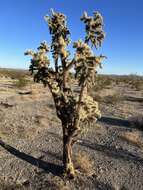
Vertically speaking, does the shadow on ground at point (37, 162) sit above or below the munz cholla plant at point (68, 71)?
below

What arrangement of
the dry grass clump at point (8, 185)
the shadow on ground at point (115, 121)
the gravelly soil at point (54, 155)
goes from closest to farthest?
1. the dry grass clump at point (8, 185)
2. the gravelly soil at point (54, 155)
3. the shadow on ground at point (115, 121)

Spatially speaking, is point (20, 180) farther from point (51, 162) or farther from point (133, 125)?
point (133, 125)

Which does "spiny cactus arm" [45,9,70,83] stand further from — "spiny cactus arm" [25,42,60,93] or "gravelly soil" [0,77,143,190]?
"gravelly soil" [0,77,143,190]

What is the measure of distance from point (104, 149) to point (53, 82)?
201 inches

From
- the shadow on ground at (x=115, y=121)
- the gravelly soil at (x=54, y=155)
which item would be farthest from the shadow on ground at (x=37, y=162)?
the shadow on ground at (x=115, y=121)

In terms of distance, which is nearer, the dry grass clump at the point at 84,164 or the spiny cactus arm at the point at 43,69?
the spiny cactus arm at the point at 43,69

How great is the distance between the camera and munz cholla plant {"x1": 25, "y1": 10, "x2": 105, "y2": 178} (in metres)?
11.1

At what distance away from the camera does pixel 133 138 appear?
1764 cm

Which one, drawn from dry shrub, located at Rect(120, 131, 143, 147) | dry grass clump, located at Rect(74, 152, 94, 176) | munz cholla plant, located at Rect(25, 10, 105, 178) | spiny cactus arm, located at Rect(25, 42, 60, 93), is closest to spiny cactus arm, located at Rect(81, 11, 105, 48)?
munz cholla plant, located at Rect(25, 10, 105, 178)

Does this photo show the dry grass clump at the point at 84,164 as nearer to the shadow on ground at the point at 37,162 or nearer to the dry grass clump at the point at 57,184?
the shadow on ground at the point at 37,162

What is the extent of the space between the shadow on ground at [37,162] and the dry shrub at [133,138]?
538cm

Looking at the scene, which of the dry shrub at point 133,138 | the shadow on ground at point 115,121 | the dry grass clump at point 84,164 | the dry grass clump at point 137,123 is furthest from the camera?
the shadow on ground at point 115,121

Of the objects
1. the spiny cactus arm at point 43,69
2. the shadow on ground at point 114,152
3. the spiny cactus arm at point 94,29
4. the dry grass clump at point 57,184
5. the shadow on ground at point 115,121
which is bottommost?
the shadow on ground at point 115,121

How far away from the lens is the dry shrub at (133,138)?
55.8 feet
